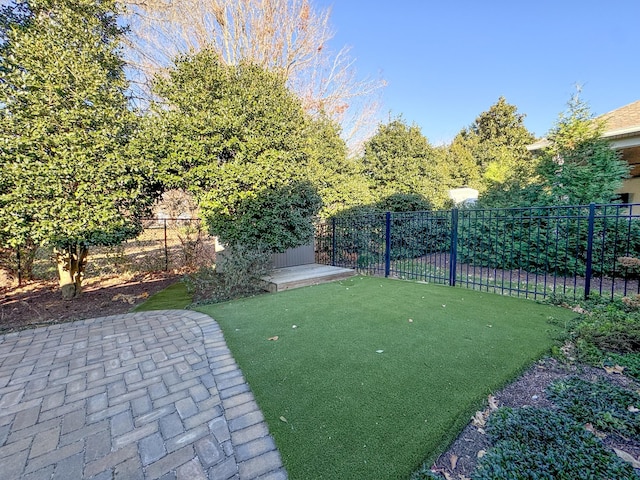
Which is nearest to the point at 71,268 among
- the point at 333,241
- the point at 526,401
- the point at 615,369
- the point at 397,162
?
the point at 333,241

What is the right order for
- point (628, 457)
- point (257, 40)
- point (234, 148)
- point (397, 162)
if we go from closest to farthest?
1. point (628, 457)
2. point (234, 148)
3. point (397, 162)
4. point (257, 40)

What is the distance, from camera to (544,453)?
1.65 m

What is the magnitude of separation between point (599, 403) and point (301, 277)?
5.10 metres

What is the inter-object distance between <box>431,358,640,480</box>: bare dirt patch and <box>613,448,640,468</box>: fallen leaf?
35 mm

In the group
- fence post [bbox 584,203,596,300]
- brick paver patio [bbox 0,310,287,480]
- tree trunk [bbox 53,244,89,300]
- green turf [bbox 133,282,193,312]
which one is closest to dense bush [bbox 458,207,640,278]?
fence post [bbox 584,203,596,300]

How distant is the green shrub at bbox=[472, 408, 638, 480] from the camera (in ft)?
4.99

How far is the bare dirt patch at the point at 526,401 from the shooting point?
5.42ft

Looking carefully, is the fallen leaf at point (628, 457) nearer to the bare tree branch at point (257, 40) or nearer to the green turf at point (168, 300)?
the green turf at point (168, 300)

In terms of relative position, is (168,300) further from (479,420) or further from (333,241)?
(479,420)

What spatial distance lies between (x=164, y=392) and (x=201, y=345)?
3.15ft

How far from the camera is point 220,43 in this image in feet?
36.4

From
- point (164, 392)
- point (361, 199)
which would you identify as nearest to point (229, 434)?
point (164, 392)

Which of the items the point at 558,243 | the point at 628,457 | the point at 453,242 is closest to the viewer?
the point at 628,457

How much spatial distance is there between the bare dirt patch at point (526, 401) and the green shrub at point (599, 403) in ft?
0.22
